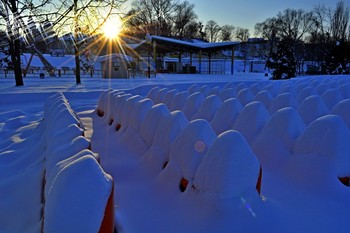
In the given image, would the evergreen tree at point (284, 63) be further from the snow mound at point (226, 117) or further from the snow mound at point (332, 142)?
the snow mound at point (332, 142)

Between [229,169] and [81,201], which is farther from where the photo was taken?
[229,169]

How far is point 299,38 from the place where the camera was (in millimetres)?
53281

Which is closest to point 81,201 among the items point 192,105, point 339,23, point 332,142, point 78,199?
point 78,199

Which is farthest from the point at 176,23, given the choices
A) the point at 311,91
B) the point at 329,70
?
the point at 311,91

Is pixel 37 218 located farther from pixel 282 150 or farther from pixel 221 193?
pixel 282 150

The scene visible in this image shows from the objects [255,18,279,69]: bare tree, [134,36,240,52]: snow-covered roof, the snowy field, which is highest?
[255,18,279,69]: bare tree

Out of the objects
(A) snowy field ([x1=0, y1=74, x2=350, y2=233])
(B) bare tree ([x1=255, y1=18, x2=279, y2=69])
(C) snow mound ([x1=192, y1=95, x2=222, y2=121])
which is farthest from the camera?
(B) bare tree ([x1=255, y1=18, x2=279, y2=69])

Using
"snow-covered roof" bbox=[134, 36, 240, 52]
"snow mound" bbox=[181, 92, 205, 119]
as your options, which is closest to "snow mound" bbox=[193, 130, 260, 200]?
"snow mound" bbox=[181, 92, 205, 119]

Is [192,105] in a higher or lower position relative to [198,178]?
higher

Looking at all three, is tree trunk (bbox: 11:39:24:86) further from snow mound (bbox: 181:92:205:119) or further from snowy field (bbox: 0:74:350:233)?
snow mound (bbox: 181:92:205:119)

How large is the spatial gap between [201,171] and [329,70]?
28.4 meters

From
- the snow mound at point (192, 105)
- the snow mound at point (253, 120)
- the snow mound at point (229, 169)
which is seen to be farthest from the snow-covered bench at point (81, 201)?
the snow mound at point (192, 105)

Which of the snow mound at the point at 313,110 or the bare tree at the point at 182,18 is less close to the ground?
the bare tree at the point at 182,18

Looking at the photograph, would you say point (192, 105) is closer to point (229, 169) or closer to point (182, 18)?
point (229, 169)
